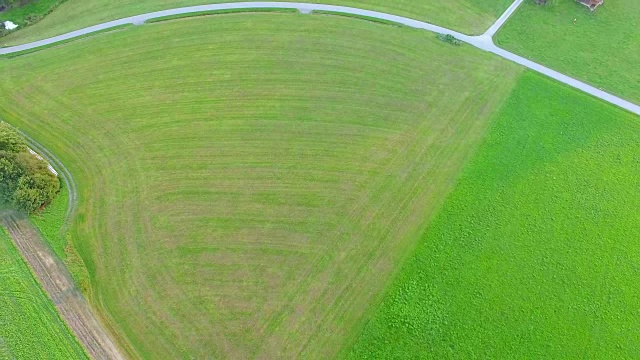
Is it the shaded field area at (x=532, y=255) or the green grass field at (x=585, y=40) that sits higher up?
the green grass field at (x=585, y=40)

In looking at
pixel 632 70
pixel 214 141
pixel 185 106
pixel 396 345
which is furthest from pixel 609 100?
pixel 185 106

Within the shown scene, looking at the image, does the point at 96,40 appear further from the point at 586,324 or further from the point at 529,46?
the point at 586,324

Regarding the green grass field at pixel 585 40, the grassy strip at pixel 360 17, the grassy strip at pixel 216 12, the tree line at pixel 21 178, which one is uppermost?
the green grass field at pixel 585 40

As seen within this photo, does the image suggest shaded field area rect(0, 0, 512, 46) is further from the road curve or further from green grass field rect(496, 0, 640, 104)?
green grass field rect(496, 0, 640, 104)

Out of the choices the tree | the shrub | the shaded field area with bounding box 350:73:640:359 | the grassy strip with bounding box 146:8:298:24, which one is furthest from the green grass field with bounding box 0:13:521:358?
the shrub

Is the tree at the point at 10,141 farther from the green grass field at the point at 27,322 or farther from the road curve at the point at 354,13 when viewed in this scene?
the road curve at the point at 354,13

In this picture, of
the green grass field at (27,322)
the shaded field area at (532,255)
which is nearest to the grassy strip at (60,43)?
the green grass field at (27,322)
